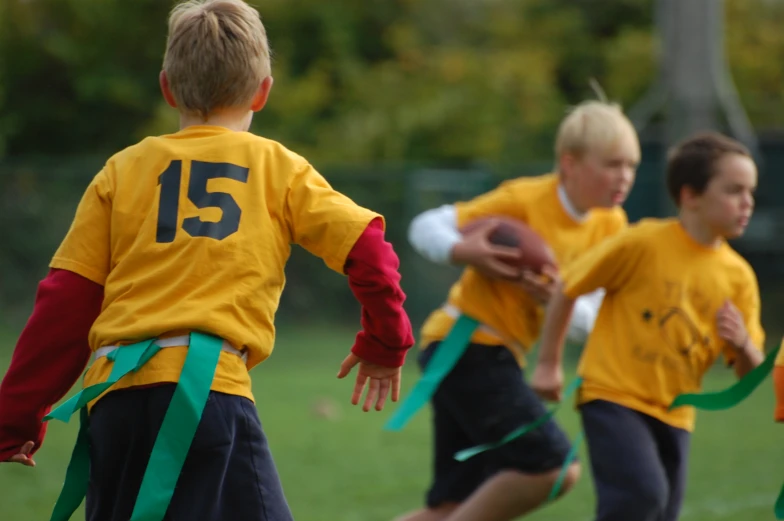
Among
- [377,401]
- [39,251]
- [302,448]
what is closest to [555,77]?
[39,251]

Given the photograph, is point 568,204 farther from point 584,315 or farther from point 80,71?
point 80,71

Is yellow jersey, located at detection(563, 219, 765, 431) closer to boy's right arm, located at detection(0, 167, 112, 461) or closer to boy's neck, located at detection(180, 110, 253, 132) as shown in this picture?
boy's neck, located at detection(180, 110, 253, 132)

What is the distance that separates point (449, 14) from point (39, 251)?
10430 mm

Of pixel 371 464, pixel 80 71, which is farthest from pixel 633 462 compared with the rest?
pixel 80 71

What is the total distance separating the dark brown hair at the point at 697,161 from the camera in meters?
4.46

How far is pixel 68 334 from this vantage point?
3.11 meters

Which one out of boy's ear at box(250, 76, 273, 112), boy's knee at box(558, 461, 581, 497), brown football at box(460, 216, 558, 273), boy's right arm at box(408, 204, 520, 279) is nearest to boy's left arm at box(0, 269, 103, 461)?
boy's ear at box(250, 76, 273, 112)

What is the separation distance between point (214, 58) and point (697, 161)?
6.92 feet

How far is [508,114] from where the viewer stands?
20047 millimetres

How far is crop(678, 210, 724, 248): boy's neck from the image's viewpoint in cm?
445

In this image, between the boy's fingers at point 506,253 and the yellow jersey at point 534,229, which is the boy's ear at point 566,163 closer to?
the yellow jersey at point 534,229

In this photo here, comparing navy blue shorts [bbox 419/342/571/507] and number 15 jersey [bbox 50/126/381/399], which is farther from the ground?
number 15 jersey [bbox 50/126/381/399]

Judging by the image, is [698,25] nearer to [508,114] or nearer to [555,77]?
[508,114]

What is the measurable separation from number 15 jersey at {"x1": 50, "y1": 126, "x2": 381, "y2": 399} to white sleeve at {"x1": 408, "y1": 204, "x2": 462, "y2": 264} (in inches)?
71.2
